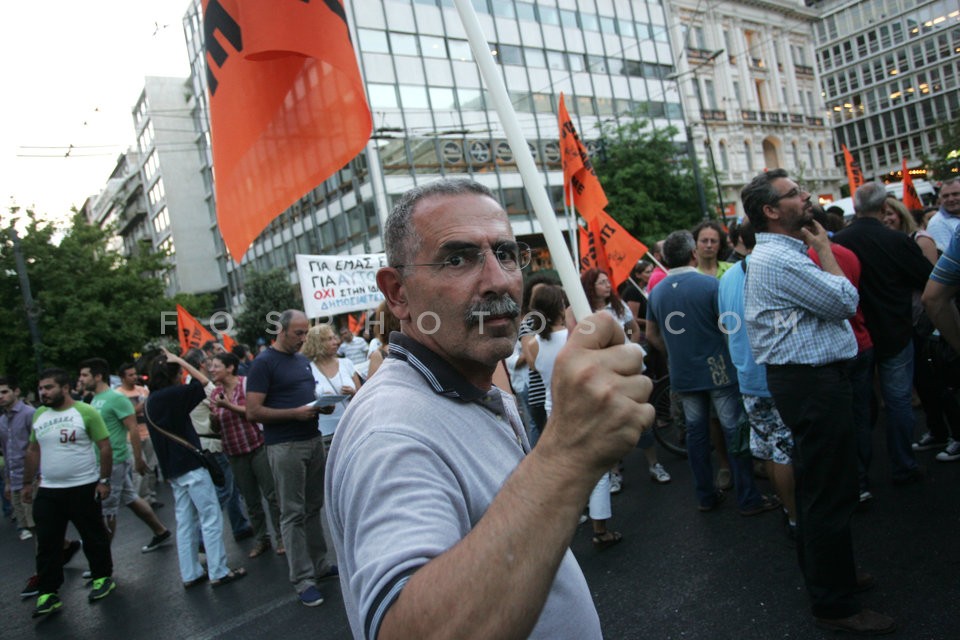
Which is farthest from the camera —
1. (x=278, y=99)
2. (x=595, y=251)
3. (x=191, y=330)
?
(x=191, y=330)

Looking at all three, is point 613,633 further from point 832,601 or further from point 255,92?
point 255,92

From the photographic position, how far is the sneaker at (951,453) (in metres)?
4.82

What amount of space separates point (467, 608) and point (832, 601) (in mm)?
2817

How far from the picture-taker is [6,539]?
912 centimetres

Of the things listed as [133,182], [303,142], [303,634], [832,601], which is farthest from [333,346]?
[133,182]

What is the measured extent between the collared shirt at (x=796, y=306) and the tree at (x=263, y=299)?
31800 mm

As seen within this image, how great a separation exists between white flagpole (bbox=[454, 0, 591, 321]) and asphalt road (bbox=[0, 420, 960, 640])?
2.71 meters

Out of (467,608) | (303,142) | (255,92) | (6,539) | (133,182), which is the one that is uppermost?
(133,182)

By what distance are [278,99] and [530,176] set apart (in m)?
1.90

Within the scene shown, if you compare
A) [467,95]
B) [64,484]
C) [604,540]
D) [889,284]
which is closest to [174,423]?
[64,484]

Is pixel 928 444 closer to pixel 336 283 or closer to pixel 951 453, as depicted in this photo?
pixel 951 453

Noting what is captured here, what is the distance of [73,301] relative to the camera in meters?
22.8

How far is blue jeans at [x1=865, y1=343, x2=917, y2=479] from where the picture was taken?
4.37 meters

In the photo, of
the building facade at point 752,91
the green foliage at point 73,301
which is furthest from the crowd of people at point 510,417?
the building facade at point 752,91
